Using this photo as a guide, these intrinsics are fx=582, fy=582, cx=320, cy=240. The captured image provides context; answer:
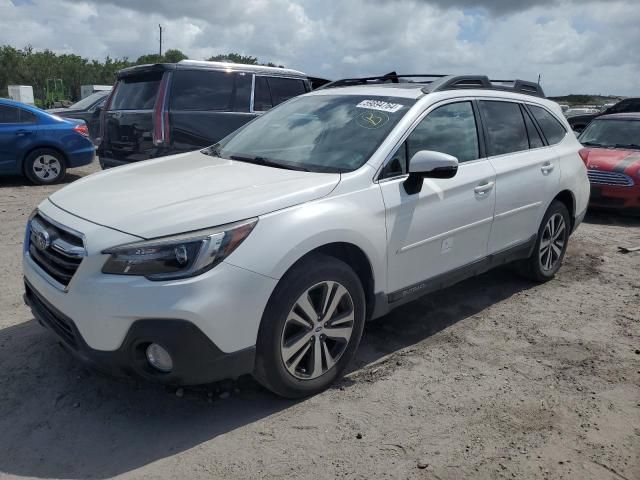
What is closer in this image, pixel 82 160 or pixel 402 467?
pixel 402 467

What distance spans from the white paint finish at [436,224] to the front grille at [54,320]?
71.3 inches

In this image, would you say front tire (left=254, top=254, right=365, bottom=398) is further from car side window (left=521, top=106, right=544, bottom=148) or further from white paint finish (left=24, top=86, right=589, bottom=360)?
car side window (left=521, top=106, right=544, bottom=148)

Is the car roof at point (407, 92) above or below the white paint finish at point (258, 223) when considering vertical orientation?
above

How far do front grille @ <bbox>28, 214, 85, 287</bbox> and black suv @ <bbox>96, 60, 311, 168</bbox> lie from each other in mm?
4332

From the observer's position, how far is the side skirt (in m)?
3.61

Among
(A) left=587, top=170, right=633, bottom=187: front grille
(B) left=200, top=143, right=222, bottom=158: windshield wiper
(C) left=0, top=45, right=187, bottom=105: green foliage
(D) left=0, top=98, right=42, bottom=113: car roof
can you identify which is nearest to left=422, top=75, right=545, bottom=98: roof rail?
(B) left=200, top=143, right=222, bottom=158: windshield wiper

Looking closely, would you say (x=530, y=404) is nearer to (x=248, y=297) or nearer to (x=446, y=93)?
(x=248, y=297)

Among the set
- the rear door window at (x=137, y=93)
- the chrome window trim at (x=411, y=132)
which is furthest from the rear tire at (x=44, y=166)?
the chrome window trim at (x=411, y=132)

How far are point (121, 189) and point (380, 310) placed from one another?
1.69 m

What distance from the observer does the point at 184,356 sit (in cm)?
271

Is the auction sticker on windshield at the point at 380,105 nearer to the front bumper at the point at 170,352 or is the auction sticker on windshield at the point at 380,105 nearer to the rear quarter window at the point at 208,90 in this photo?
the front bumper at the point at 170,352

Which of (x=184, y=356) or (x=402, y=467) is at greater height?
(x=184, y=356)

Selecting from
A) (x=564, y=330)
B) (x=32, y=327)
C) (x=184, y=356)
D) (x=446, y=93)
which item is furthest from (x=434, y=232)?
(x=32, y=327)

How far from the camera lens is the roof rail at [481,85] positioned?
4219 millimetres
